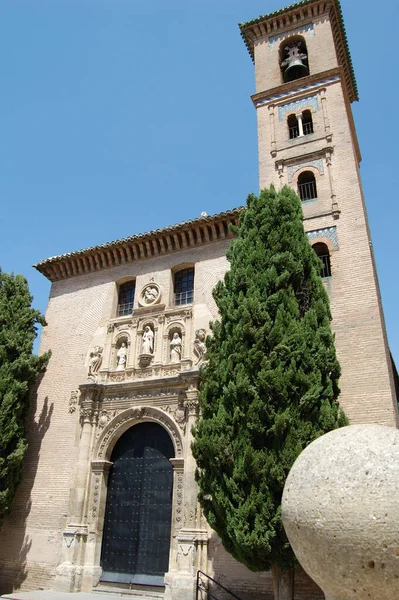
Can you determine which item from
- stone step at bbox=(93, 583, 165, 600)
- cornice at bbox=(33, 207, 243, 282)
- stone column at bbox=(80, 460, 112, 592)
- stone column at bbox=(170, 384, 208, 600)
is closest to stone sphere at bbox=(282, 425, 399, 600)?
stone column at bbox=(170, 384, 208, 600)

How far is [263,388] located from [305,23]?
14595 millimetres

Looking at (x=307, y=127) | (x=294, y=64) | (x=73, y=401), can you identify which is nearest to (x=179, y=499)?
(x=73, y=401)

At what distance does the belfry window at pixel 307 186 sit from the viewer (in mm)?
14094

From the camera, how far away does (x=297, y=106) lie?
1578cm

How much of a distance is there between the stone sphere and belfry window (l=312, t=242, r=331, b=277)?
8.70 meters

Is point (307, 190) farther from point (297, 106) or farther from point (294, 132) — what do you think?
point (297, 106)

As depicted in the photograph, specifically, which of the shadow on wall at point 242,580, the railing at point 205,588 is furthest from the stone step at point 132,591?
the shadow on wall at point 242,580

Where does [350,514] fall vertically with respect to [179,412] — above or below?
below

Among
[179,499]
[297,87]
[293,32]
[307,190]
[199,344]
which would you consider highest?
[293,32]

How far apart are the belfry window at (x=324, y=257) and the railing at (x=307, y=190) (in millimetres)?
1675

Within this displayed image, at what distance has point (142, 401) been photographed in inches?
507

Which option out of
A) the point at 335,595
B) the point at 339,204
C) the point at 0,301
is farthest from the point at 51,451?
the point at 335,595

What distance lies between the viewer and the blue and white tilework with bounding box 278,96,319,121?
15.5m

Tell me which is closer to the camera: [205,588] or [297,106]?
[205,588]
